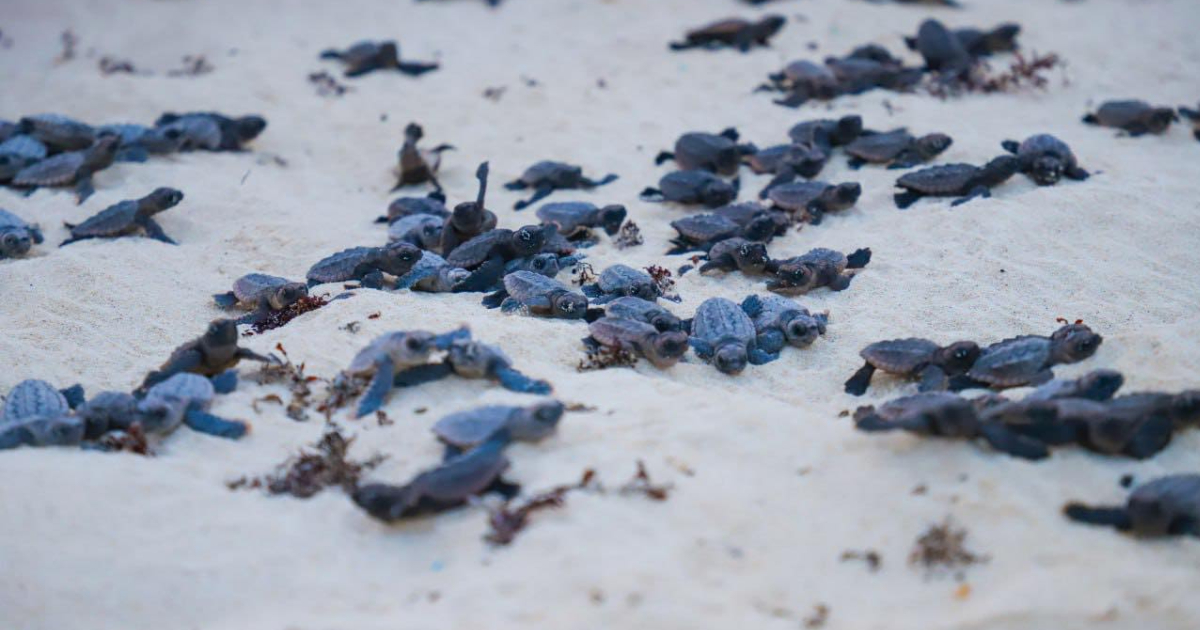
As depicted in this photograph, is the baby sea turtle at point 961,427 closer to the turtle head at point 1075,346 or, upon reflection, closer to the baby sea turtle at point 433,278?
the turtle head at point 1075,346

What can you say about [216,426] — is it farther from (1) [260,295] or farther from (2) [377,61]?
(2) [377,61]

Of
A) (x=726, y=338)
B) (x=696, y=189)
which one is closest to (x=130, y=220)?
(x=696, y=189)

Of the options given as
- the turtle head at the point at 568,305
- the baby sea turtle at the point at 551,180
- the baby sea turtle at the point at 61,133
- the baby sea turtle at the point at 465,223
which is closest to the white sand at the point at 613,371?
the turtle head at the point at 568,305

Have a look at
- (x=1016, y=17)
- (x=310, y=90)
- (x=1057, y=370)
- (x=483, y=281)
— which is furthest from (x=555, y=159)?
(x=1016, y=17)

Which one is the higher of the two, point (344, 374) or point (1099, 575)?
point (1099, 575)

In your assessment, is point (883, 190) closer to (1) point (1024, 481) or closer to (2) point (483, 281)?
(2) point (483, 281)

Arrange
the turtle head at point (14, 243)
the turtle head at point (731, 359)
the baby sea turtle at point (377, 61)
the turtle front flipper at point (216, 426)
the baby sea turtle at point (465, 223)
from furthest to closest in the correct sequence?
the baby sea turtle at point (377, 61) → the turtle head at point (14, 243) → the baby sea turtle at point (465, 223) → the turtle head at point (731, 359) → the turtle front flipper at point (216, 426)
